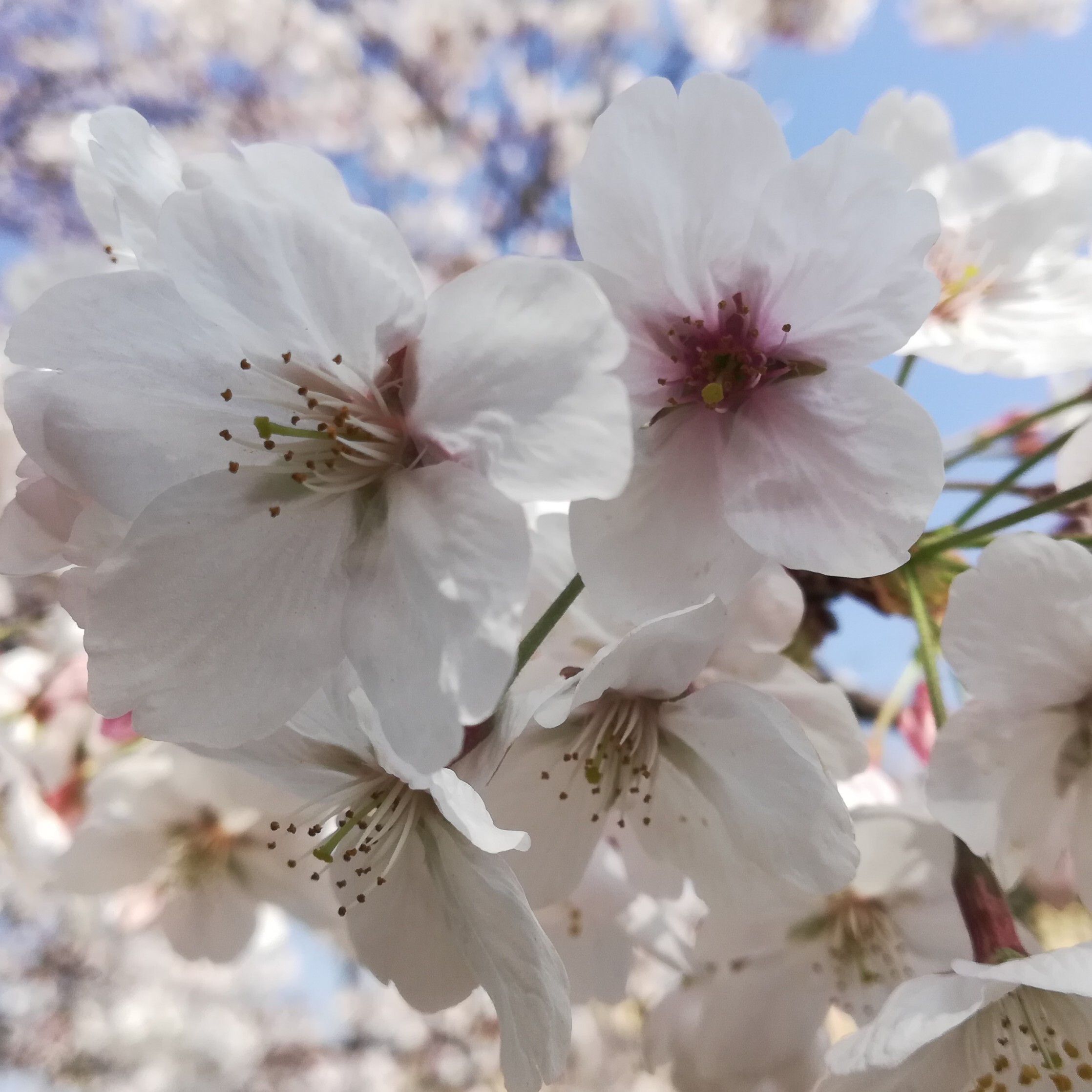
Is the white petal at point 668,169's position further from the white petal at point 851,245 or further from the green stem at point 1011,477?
the green stem at point 1011,477

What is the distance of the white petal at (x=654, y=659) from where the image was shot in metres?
0.45

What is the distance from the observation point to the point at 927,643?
0.65 m

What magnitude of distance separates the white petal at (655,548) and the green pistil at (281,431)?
158 mm

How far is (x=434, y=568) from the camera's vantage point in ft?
1.39

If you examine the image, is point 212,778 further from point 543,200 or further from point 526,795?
point 543,200

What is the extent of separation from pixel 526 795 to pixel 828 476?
305mm

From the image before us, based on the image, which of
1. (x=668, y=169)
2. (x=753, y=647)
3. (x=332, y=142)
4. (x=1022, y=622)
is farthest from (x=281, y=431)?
(x=332, y=142)

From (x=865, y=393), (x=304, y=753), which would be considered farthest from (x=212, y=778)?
(x=865, y=393)

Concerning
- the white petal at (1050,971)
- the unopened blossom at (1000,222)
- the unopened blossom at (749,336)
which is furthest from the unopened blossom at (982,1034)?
the unopened blossom at (1000,222)

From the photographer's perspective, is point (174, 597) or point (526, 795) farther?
point (526, 795)

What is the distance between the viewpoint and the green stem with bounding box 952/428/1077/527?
70 cm

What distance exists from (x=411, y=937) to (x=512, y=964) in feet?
0.47

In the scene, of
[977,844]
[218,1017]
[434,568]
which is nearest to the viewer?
[434,568]

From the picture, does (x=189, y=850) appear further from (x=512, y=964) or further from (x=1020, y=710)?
(x=1020, y=710)
